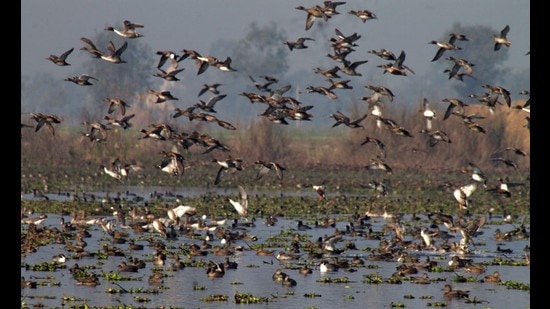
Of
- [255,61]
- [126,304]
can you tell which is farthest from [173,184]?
[255,61]

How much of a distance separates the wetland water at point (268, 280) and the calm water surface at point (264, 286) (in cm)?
2

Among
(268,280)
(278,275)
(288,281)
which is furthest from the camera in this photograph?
(268,280)

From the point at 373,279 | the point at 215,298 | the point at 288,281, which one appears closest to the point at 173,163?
the point at 288,281

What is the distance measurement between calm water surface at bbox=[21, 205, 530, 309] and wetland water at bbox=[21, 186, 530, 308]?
0.06 ft

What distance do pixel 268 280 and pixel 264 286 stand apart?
910 mm

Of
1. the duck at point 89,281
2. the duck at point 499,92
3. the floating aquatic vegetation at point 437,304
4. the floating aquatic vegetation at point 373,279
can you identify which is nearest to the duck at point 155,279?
the duck at point 89,281

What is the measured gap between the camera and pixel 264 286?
82.7ft

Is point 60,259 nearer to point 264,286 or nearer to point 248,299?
point 264,286

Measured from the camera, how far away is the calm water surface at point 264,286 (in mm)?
23016

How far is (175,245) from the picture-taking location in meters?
32.4

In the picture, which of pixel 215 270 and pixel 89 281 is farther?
pixel 215 270

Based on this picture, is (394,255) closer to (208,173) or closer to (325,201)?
(325,201)

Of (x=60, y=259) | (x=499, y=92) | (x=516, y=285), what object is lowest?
(x=516, y=285)
